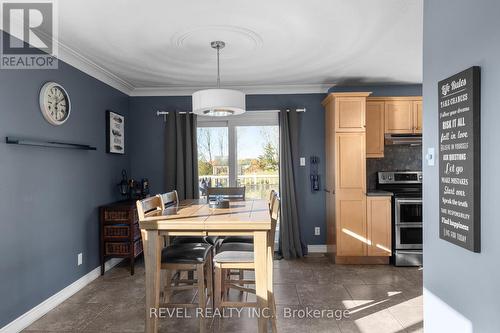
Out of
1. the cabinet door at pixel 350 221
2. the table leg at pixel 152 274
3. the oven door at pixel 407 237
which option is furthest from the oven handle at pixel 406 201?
the table leg at pixel 152 274

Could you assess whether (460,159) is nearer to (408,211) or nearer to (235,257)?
(235,257)

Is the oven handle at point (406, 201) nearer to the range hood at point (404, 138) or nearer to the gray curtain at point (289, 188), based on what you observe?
the range hood at point (404, 138)

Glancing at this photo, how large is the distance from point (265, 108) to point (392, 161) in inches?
79.7

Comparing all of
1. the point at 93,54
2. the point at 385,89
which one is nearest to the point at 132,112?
the point at 93,54

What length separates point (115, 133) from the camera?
4.23m

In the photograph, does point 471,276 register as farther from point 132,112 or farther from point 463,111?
point 132,112

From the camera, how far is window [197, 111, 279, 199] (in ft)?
15.8

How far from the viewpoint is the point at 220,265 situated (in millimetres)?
2441

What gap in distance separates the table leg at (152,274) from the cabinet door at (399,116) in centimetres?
344

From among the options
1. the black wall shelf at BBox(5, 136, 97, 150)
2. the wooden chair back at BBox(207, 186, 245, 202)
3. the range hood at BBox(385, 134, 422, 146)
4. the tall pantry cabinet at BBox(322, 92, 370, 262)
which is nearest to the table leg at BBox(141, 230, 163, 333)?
the black wall shelf at BBox(5, 136, 97, 150)

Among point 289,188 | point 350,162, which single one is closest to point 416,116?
point 350,162

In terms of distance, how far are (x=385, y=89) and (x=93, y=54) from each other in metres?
3.81

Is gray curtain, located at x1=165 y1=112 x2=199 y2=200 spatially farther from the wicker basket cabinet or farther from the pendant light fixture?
the pendant light fixture

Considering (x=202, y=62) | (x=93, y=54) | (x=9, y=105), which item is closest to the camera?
(x=9, y=105)
